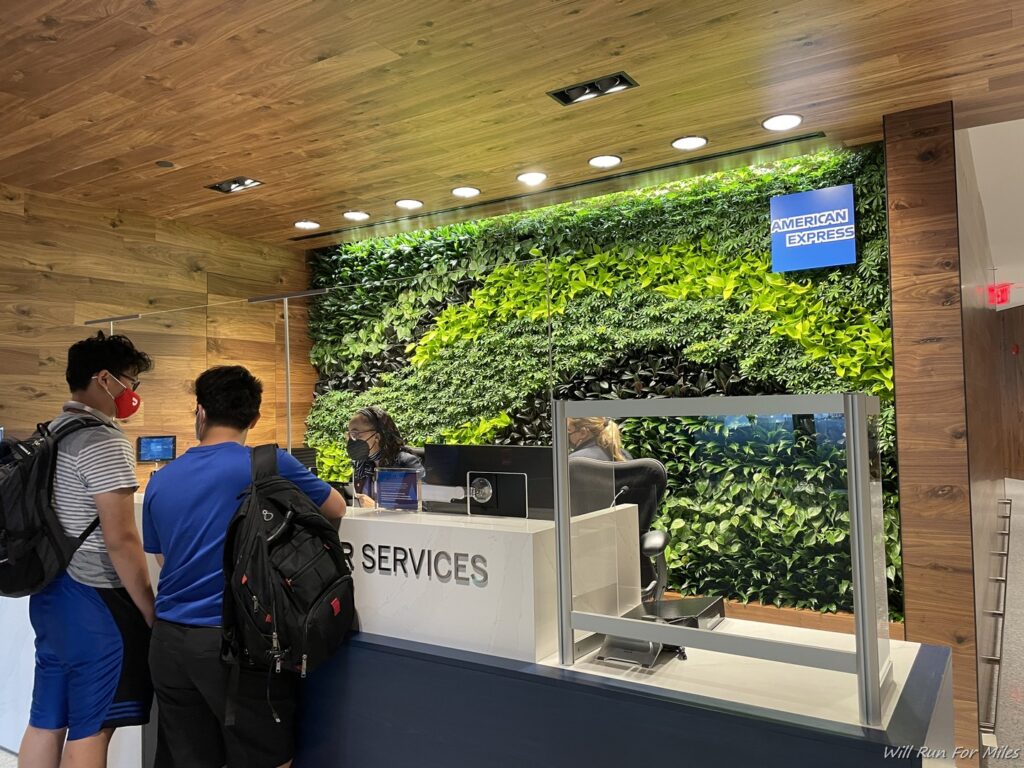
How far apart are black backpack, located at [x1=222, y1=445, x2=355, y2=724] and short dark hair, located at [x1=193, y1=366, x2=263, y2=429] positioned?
0.17 m

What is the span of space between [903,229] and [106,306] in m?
4.39

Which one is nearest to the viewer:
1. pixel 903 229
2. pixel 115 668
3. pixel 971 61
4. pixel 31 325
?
Answer: pixel 115 668

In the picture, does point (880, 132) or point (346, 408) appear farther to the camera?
point (880, 132)

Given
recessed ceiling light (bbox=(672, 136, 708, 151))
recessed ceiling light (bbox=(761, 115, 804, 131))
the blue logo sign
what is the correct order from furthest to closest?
the blue logo sign → recessed ceiling light (bbox=(672, 136, 708, 151)) → recessed ceiling light (bbox=(761, 115, 804, 131))

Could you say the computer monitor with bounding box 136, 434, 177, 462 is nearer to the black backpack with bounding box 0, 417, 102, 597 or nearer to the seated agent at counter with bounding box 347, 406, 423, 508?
the black backpack with bounding box 0, 417, 102, 597

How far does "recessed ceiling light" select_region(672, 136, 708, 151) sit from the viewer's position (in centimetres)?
376

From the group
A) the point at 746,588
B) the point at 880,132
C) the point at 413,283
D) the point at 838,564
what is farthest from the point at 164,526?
the point at 880,132

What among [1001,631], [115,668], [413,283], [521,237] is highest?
[521,237]

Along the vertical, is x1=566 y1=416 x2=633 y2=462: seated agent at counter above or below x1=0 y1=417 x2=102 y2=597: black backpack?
above

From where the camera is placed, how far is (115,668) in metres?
2.17

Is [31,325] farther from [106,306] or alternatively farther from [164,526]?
[164,526]

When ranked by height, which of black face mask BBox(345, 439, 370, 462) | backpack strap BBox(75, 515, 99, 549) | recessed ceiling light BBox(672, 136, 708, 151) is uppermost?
recessed ceiling light BBox(672, 136, 708, 151)

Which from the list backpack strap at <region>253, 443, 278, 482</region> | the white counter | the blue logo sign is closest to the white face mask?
backpack strap at <region>253, 443, 278, 482</region>

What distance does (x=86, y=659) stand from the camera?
214 cm
